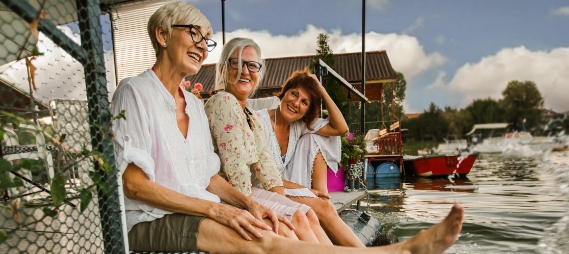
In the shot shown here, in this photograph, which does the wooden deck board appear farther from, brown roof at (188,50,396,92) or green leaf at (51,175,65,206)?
brown roof at (188,50,396,92)

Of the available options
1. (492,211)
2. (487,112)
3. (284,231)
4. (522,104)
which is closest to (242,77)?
(284,231)

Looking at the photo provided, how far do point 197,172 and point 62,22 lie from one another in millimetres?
765

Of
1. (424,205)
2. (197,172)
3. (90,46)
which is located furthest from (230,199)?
(424,205)

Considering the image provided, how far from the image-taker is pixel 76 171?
1.28 m

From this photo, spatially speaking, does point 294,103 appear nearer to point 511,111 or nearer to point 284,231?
point 284,231

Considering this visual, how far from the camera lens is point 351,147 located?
466cm

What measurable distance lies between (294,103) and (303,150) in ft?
1.29

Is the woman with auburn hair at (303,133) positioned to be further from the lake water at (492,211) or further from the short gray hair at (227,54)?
the lake water at (492,211)

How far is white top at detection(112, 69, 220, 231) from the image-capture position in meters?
1.38

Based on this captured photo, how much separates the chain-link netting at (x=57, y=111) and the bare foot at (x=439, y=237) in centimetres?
101

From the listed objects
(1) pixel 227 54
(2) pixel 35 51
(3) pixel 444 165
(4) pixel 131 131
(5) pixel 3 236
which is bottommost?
(3) pixel 444 165

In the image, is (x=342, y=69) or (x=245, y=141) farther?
(x=342, y=69)

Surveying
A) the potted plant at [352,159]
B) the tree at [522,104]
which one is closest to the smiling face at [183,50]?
the tree at [522,104]

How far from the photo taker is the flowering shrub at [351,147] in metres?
4.54
